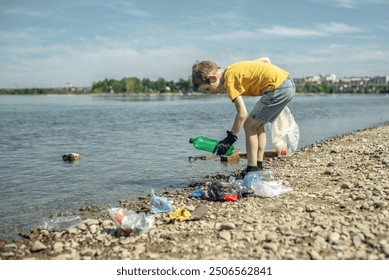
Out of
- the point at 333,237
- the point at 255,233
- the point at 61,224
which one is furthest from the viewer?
the point at 61,224

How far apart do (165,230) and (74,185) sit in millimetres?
4226

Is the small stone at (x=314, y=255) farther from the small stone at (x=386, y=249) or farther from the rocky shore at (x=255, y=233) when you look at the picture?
the small stone at (x=386, y=249)

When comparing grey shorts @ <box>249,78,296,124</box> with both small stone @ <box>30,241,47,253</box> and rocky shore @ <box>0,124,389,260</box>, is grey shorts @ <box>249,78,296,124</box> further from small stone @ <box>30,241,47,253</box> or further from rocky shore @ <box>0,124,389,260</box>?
small stone @ <box>30,241,47,253</box>

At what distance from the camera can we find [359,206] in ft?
16.2

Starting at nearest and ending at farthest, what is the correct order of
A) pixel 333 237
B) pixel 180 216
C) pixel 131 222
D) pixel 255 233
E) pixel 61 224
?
pixel 333 237 → pixel 255 233 → pixel 131 222 → pixel 180 216 → pixel 61 224

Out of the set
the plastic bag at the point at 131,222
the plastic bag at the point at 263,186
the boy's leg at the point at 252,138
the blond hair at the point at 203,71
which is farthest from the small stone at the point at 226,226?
the blond hair at the point at 203,71

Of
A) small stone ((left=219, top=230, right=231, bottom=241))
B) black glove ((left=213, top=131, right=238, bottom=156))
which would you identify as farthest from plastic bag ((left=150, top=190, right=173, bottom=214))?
small stone ((left=219, top=230, right=231, bottom=241))

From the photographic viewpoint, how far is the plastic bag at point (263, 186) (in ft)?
19.2

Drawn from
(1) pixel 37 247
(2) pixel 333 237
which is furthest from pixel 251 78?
(1) pixel 37 247

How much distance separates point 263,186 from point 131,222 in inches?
88.5

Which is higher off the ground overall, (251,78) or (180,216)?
(251,78)

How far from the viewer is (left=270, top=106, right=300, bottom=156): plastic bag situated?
874 centimetres

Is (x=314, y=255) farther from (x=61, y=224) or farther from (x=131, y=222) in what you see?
(x=61, y=224)

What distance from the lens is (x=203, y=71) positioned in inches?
228
